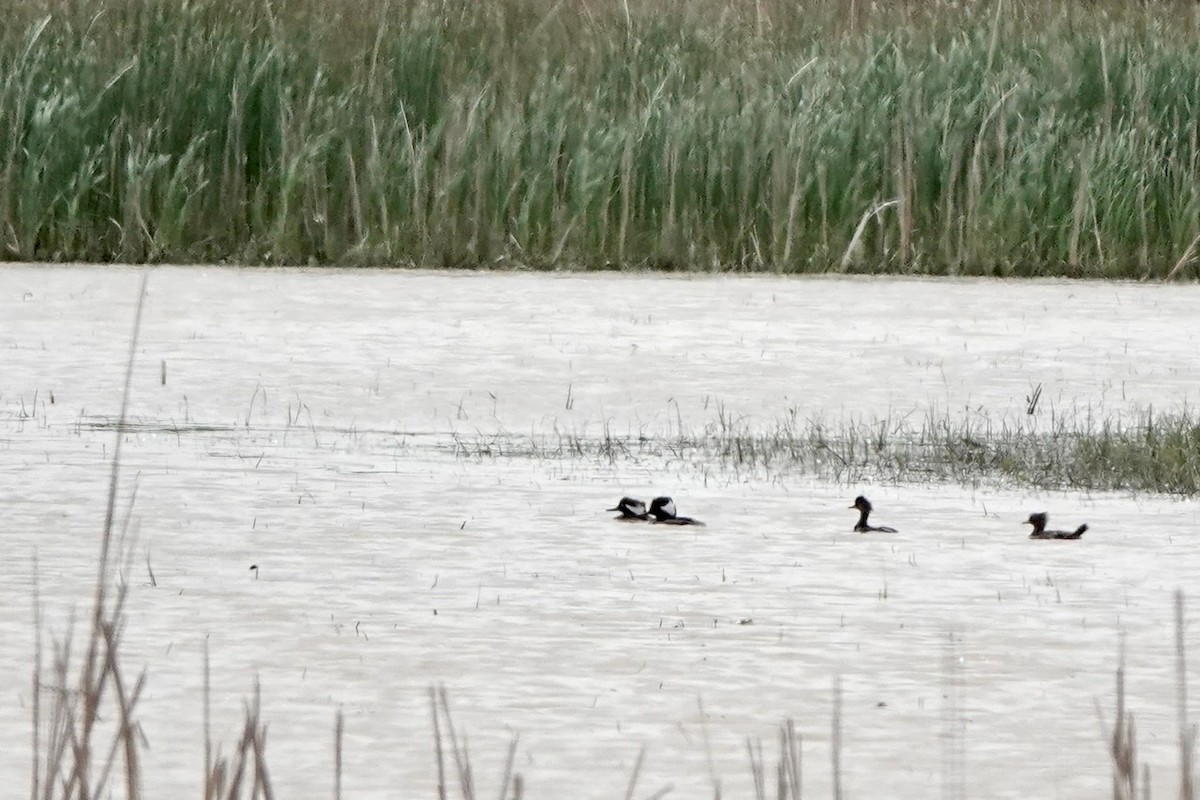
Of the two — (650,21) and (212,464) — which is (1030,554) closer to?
(212,464)

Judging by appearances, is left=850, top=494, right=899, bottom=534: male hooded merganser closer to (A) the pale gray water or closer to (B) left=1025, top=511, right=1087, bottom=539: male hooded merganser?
(A) the pale gray water

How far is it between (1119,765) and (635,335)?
19.0 ft

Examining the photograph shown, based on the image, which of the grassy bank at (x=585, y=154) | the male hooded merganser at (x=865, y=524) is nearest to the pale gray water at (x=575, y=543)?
the male hooded merganser at (x=865, y=524)

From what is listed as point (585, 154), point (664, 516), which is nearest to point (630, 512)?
point (664, 516)

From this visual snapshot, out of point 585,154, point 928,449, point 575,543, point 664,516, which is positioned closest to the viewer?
point 575,543

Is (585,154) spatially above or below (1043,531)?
above

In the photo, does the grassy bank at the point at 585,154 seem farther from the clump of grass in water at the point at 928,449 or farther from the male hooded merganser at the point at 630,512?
the male hooded merganser at the point at 630,512

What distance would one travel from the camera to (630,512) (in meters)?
5.15

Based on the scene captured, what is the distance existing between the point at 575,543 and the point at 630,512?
27cm

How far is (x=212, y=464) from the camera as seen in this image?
5.83 metres

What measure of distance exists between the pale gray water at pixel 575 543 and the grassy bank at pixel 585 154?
84cm

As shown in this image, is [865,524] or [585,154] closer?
[865,524]

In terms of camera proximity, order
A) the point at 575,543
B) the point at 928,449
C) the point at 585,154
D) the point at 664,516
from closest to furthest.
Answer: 1. the point at 575,543
2. the point at 664,516
3. the point at 928,449
4. the point at 585,154

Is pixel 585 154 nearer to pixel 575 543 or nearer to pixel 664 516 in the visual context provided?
pixel 664 516
